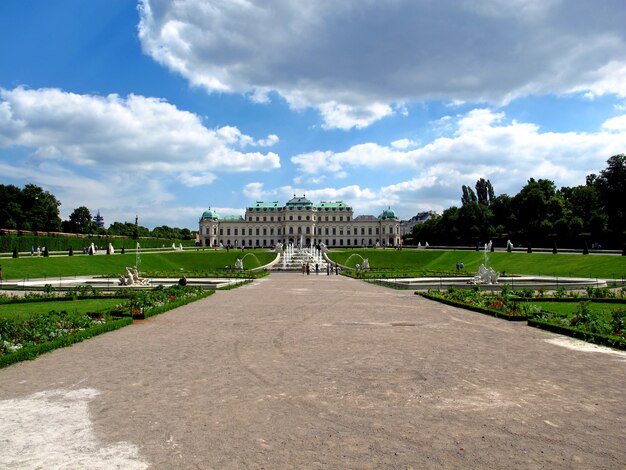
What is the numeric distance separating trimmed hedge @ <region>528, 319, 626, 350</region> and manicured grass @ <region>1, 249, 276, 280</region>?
3015cm

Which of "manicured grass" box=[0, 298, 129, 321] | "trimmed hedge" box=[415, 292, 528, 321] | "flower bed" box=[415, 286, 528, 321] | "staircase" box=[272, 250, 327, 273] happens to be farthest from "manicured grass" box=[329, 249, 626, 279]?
"manicured grass" box=[0, 298, 129, 321]

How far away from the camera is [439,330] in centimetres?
1332

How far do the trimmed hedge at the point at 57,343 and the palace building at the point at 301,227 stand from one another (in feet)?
396

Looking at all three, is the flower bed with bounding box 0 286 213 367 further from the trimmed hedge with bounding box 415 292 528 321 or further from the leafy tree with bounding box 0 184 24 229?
the leafy tree with bounding box 0 184 24 229

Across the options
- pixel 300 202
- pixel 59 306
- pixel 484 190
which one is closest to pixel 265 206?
pixel 300 202

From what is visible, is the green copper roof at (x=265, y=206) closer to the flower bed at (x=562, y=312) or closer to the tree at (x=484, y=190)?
the tree at (x=484, y=190)

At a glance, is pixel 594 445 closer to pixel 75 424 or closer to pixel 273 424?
pixel 273 424

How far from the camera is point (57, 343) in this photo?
10781mm

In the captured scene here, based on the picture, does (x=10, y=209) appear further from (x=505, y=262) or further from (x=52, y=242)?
(x=505, y=262)

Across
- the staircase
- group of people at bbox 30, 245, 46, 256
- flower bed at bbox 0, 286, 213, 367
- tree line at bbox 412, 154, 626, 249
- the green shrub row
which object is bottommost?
the staircase

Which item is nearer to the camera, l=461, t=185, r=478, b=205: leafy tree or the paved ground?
the paved ground

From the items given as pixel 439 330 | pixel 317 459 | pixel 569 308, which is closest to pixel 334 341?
pixel 439 330

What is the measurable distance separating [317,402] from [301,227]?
129084 millimetres

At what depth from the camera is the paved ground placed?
521 cm
